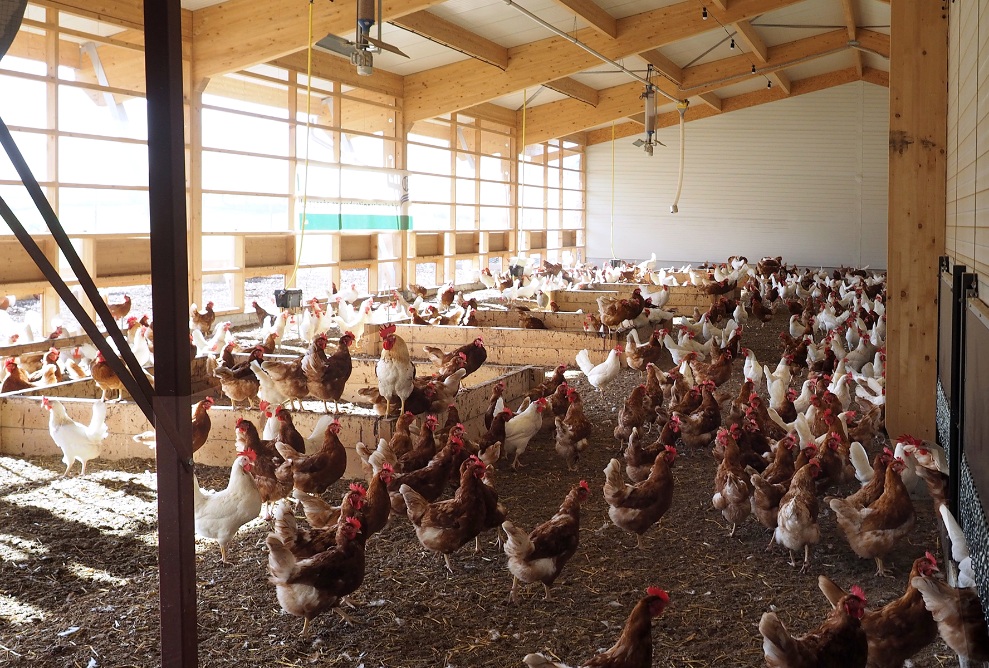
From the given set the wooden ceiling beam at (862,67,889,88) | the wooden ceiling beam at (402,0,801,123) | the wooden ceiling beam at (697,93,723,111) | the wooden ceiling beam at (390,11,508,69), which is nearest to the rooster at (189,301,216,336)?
the wooden ceiling beam at (390,11,508,69)

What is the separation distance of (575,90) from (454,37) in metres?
5.52

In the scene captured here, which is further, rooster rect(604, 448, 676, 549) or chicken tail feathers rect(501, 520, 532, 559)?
rooster rect(604, 448, 676, 549)

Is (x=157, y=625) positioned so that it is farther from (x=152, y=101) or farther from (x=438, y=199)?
A: (x=438, y=199)

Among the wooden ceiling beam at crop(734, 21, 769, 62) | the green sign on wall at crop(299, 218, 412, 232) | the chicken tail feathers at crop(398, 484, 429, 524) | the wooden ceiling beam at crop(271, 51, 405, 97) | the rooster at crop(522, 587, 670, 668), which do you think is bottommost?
the rooster at crop(522, 587, 670, 668)

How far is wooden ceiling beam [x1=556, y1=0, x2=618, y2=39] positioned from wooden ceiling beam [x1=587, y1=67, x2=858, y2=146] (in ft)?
22.3

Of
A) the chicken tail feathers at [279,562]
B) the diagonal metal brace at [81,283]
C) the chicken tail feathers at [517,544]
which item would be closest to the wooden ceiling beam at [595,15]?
the chicken tail feathers at [517,544]

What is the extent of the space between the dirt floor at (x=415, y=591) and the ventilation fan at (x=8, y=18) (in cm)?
206

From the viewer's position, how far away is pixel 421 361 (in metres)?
8.37

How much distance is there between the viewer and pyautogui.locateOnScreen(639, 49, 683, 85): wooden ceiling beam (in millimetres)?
14812

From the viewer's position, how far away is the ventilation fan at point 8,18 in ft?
5.98

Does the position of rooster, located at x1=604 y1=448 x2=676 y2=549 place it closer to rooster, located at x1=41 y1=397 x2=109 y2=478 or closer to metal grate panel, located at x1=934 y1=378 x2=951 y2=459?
Answer: metal grate panel, located at x1=934 y1=378 x2=951 y2=459

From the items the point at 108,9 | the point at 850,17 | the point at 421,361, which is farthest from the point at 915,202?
the point at 850,17

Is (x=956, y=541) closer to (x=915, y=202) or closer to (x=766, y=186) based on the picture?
(x=915, y=202)

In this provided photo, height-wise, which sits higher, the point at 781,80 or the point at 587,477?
the point at 781,80
